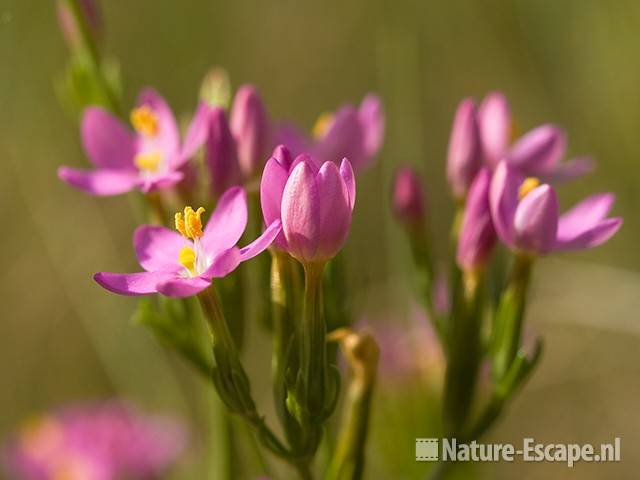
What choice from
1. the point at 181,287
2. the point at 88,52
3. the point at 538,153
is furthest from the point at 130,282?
the point at 538,153

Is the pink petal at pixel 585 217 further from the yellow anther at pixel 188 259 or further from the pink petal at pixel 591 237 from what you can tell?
the yellow anther at pixel 188 259

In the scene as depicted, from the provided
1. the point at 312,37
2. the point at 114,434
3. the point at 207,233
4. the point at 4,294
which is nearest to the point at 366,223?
the point at 312,37

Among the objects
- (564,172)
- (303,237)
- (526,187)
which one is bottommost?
(303,237)

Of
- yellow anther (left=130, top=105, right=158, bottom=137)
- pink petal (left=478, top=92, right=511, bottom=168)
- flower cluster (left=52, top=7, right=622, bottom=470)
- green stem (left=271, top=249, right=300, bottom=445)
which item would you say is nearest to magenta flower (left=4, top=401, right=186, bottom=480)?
flower cluster (left=52, top=7, right=622, bottom=470)

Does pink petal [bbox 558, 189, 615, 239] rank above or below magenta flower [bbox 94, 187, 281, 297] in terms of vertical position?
above

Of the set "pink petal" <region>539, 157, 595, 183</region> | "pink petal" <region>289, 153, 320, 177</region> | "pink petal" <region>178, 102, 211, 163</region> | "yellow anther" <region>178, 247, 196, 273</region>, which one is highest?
"pink petal" <region>539, 157, 595, 183</region>

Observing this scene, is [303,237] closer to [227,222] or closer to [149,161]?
[227,222]

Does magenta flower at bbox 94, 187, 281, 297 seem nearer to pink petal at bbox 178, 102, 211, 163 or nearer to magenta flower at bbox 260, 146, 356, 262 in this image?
magenta flower at bbox 260, 146, 356, 262

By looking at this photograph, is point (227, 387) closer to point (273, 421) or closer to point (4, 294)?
point (273, 421)
